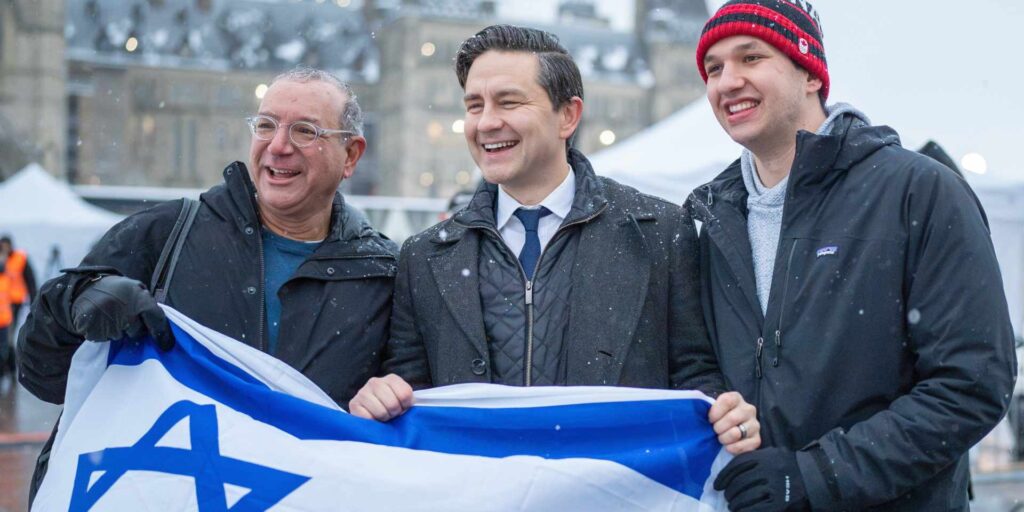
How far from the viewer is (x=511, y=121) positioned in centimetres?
288

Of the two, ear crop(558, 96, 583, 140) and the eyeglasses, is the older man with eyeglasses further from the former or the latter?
ear crop(558, 96, 583, 140)

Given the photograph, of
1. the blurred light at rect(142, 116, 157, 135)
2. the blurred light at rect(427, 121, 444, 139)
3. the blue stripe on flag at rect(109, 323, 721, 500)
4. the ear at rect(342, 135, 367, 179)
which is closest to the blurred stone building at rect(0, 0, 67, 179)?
the blurred light at rect(142, 116, 157, 135)

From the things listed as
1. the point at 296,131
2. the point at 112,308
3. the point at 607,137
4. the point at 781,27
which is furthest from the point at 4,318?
the point at 607,137

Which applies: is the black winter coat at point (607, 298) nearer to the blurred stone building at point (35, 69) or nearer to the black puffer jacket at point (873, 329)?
the black puffer jacket at point (873, 329)

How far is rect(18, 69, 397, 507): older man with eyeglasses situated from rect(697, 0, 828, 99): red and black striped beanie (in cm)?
121

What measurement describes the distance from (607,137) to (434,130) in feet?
42.9

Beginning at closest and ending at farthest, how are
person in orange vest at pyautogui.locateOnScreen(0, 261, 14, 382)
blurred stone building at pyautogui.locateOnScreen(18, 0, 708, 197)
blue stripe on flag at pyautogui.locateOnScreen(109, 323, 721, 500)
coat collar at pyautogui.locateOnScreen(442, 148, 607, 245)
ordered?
blue stripe on flag at pyautogui.locateOnScreen(109, 323, 721, 500)
coat collar at pyautogui.locateOnScreen(442, 148, 607, 245)
person in orange vest at pyautogui.locateOnScreen(0, 261, 14, 382)
blurred stone building at pyautogui.locateOnScreen(18, 0, 708, 197)

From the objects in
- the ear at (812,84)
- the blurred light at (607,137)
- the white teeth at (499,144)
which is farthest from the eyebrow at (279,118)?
the blurred light at (607,137)

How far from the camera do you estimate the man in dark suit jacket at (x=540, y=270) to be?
9.26 feet

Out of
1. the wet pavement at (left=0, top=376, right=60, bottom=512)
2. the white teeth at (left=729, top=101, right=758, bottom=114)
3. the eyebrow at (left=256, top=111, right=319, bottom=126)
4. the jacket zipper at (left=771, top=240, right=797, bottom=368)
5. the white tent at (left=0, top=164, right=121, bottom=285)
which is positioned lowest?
the wet pavement at (left=0, top=376, right=60, bottom=512)

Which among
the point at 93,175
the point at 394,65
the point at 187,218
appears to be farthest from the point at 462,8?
the point at 187,218

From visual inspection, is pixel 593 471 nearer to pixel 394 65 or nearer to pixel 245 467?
pixel 245 467

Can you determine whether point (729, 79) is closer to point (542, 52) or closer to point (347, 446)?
point (542, 52)

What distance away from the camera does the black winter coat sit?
9.22 ft
